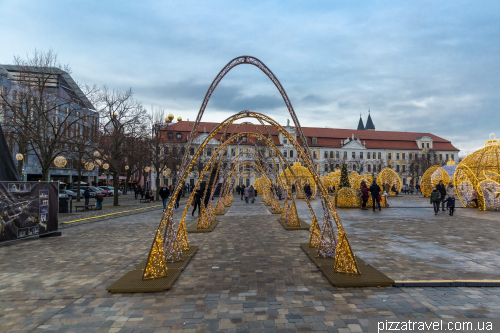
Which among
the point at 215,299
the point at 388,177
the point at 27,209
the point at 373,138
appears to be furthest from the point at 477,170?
the point at 373,138

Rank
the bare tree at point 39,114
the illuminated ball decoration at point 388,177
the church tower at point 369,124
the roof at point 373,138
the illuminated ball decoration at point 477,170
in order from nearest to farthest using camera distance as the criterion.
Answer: the bare tree at point 39,114 < the illuminated ball decoration at point 477,170 < the illuminated ball decoration at point 388,177 < the roof at point 373,138 < the church tower at point 369,124

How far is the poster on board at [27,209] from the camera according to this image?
28.9 feet

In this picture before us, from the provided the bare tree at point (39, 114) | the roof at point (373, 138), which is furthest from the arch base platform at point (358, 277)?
the roof at point (373, 138)

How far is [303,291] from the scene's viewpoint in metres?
4.82

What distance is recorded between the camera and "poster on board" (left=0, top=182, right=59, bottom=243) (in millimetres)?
8812

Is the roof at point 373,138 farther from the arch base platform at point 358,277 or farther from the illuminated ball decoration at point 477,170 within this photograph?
the arch base platform at point 358,277

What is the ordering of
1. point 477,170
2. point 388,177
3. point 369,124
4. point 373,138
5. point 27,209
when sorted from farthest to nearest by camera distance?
point 369,124 → point 373,138 → point 388,177 → point 477,170 → point 27,209

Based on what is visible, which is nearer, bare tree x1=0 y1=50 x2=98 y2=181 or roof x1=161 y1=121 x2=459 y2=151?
bare tree x1=0 y1=50 x2=98 y2=181

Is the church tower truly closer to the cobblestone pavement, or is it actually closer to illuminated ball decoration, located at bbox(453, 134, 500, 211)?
illuminated ball decoration, located at bbox(453, 134, 500, 211)

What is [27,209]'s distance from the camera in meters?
9.46

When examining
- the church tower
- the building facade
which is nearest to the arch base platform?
the building facade

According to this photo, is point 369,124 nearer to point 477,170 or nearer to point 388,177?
point 388,177

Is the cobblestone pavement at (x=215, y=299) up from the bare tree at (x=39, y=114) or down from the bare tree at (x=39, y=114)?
down

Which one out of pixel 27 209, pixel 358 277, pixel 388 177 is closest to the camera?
pixel 358 277
